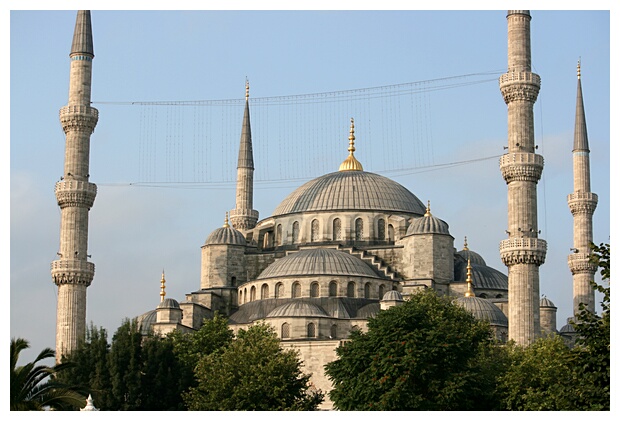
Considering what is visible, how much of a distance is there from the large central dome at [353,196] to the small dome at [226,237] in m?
3.07

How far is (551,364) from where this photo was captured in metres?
36.8

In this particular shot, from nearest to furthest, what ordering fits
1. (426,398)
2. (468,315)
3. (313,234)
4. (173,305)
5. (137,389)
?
1. (426,398)
2. (137,389)
3. (468,315)
4. (173,305)
5. (313,234)

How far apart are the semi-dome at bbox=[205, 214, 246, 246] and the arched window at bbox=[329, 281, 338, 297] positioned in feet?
19.9

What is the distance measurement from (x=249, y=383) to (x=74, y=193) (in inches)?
438

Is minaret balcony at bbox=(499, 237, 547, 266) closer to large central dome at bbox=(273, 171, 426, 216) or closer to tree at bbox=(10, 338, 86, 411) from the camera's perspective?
large central dome at bbox=(273, 171, 426, 216)

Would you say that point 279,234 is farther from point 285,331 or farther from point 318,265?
point 285,331

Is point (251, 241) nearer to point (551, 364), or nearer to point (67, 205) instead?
point (67, 205)

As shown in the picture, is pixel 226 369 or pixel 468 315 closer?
pixel 226 369

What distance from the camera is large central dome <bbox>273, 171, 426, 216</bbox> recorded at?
60.6 meters

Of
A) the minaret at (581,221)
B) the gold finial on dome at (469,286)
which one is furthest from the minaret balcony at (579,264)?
the gold finial on dome at (469,286)

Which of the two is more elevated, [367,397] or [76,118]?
[76,118]

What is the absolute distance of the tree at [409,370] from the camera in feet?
118

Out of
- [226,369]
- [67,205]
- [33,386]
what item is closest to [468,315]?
[226,369]

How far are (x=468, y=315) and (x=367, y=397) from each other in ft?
37.3
